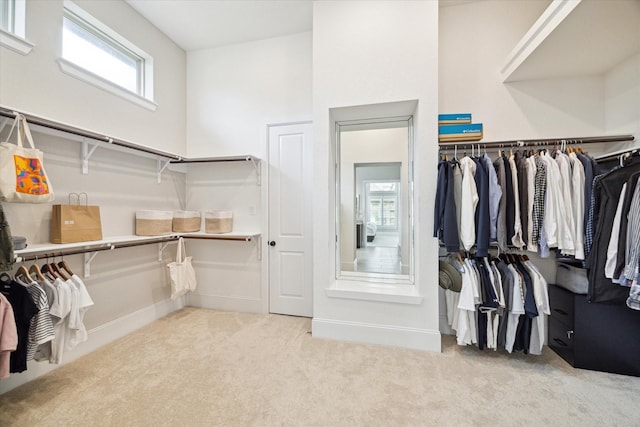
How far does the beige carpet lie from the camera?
5.02 feet

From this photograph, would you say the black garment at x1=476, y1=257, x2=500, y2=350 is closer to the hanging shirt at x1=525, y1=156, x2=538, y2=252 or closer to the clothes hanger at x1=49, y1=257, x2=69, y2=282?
the hanging shirt at x1=525, y1=156, x2=538, y2=252

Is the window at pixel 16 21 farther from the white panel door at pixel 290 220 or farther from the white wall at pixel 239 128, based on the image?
the white panel door at pixel 290 220

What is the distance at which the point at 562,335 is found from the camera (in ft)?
6.98

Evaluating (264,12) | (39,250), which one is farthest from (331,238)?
(264,12)

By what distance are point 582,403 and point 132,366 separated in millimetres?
3189

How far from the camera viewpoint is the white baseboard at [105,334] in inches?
70.8

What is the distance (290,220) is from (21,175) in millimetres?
2118

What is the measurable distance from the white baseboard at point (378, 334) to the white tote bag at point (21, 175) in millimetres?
2278

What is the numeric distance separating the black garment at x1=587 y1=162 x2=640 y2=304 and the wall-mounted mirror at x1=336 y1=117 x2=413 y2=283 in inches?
52.6

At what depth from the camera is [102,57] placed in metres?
2.50

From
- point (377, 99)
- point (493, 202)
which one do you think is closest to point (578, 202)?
point (493, 202)

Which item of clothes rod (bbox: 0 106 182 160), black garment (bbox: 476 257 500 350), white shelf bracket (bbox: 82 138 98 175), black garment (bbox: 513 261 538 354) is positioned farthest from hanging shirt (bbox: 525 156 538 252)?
white shelf bracket (bbox: 82 138 98 175)

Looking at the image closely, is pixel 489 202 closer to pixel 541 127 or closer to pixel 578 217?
pixel 578 217

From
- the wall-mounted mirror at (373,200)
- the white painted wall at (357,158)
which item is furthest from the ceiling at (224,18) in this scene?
the white painted wall at (357,158)
